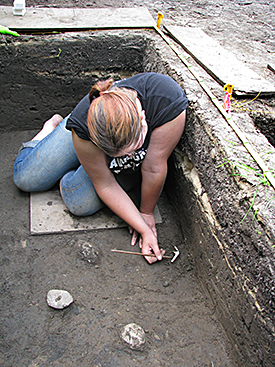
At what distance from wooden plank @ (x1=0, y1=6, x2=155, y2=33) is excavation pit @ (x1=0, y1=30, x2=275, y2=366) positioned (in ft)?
0.58

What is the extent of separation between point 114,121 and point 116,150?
0.46 feet

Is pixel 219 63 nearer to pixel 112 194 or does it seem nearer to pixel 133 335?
pixel 112 194

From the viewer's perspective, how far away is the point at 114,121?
1232mm

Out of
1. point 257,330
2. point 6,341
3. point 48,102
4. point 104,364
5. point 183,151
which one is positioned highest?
point 183,151

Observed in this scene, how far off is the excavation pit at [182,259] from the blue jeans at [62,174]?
0.17 meters

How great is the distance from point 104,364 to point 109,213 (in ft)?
3.14

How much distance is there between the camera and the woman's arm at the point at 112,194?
5.37 ft

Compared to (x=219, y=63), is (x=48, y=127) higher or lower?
lower

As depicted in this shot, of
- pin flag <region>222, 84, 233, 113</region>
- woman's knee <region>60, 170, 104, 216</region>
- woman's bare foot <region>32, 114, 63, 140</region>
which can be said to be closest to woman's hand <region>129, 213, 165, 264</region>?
woman's knee <region>60, 170, 104, 216</region>

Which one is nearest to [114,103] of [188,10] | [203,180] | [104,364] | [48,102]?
[203,180]

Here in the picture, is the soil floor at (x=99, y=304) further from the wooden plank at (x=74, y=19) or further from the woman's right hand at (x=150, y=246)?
the wooden plank at (x=74, y=19)

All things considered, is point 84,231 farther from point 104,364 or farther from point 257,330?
point 257,330

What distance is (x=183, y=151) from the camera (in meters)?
1.93

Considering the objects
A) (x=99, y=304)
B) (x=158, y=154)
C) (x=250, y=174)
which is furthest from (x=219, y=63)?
(x=99, y=304)
